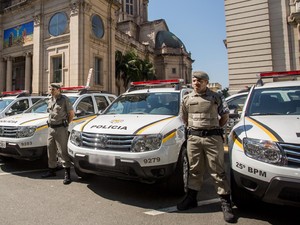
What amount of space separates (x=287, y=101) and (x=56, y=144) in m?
4.48

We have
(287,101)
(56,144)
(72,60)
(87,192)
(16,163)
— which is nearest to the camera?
(287,101)

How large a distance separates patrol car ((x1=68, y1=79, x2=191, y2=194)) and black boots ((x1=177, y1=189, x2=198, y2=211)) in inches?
14.6

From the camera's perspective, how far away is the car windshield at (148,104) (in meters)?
5.12

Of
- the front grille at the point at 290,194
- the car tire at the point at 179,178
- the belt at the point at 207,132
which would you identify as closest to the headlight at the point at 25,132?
the car tire at the point at 179,178

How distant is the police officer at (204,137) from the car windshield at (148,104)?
1077 mm

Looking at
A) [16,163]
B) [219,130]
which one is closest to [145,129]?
[219,130]

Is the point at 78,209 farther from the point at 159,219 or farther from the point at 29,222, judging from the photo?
the point at 159,219

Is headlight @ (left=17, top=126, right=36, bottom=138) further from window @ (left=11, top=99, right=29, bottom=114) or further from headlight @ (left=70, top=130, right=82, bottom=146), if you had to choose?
window @ (left=11, top=99, right=29, bottom=114)

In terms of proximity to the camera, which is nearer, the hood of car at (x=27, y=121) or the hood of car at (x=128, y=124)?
the hood of car at (x=128, y=124)

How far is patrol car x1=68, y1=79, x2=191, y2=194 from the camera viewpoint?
153 inches

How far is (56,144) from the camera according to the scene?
221 inches

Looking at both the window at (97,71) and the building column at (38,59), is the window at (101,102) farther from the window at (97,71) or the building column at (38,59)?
the building column at (38,59)

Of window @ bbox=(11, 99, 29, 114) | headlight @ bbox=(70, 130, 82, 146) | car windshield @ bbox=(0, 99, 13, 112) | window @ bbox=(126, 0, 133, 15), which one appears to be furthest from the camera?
window @ bbox=(126, 0, 133, 15)

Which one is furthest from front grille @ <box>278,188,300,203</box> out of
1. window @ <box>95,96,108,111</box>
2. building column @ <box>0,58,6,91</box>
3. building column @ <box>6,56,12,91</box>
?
building column @ <box>0,58,6,91</box>
